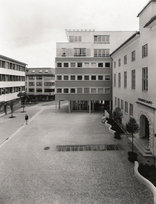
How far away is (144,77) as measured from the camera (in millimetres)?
18578

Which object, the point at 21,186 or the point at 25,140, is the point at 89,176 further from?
the point at 25,140

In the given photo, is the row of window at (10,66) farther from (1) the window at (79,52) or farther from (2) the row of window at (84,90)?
(1) the window at (79,52)

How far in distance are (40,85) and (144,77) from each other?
59.7 meters

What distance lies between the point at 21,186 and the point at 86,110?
34671mm

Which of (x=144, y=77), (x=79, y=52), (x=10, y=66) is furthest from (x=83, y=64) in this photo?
(x=144, y=77)

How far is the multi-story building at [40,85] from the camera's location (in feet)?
240

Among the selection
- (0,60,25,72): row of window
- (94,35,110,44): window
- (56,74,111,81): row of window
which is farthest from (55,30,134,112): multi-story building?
(0,60,25,72): row of window

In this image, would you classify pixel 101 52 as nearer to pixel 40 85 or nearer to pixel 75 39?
pixel 75 39

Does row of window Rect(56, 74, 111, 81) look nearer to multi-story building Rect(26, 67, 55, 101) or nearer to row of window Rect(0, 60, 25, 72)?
row of window Rect(0, 60, 25, 72)

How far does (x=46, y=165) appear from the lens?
14.1m

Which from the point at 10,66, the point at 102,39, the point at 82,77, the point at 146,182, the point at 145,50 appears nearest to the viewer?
the point at 146,182

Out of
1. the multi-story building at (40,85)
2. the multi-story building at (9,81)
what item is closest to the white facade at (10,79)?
the multi-story building at (9,81)

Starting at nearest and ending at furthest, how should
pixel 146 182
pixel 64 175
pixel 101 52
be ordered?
pixel 146 182
pixel 64 175
pixel 101 52

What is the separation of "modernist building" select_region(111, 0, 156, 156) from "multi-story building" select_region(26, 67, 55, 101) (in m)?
50.4
